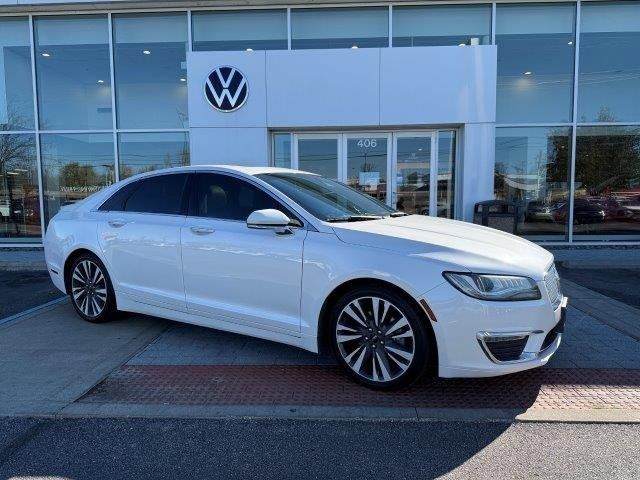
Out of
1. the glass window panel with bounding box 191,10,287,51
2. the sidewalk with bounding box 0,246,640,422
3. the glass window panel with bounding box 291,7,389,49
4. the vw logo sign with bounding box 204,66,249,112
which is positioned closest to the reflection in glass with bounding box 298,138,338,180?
the vw logo sign with bounding box 204,66,249,112

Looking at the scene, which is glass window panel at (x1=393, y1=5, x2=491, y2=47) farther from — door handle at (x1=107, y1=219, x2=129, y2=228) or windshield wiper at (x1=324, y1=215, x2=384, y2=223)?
door handle at (x1=107, y1=219, x2=129, y2=228)

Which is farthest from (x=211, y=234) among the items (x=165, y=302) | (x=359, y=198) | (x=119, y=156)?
(x=119, y=156)

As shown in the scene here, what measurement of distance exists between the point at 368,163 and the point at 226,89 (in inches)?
122

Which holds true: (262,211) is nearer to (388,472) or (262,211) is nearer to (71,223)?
(388,472)

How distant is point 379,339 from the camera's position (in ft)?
12.0

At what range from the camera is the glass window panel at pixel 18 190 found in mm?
11445

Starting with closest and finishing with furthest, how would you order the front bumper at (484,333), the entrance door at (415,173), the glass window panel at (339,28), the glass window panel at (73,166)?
the front bumper at (484,333), the entrance door at (415,173), the glass window panel at (339,28), the glass window panel at (73,166)

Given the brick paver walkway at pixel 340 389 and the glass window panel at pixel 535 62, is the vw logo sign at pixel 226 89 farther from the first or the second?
the brick paver walkway at pixel 340 389

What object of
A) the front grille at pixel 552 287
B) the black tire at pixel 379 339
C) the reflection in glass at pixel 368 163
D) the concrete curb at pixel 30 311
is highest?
the reflection in glass at pixel 368 163

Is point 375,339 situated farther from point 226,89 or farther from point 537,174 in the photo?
point 537,174

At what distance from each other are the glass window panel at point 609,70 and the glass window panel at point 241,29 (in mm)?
6360

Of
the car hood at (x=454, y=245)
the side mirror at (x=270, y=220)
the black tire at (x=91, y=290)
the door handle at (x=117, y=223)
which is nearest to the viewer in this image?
the car hood at (x=454, y=245)

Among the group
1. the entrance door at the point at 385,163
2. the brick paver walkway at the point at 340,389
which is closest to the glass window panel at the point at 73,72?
the entrance door at the point at 385,163

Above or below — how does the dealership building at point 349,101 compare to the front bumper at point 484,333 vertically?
above
